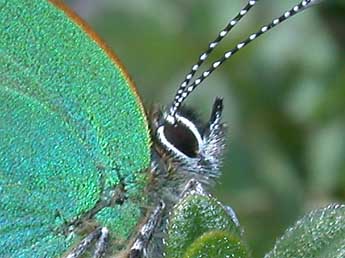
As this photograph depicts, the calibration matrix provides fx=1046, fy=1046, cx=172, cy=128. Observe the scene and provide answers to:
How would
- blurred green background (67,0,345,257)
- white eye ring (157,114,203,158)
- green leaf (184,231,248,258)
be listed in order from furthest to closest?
blurred green background (67,0,345,257) < white eye ring (157,114,203,158) < green leaf (184,231,248,258)

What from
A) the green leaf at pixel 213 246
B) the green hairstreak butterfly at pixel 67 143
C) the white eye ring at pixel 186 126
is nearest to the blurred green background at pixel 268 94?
the white eye ring at pixel 186 126

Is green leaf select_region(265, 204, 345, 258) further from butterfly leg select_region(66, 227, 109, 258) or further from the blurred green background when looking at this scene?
the blurred green background

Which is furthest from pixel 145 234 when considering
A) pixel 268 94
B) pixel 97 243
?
pixel 268 94

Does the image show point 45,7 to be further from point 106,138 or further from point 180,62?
point 180,62

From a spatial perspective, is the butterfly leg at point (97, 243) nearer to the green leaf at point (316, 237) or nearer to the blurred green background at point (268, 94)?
the green leaf at point (316, 237)

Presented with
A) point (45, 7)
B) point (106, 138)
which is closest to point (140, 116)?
point (106, 138)

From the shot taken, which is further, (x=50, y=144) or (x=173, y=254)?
(x=50, y=144)

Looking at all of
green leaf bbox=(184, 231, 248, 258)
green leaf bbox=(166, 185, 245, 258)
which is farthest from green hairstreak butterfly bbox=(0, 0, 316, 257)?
green leaf bbox=(184, 231, 248, 258)
